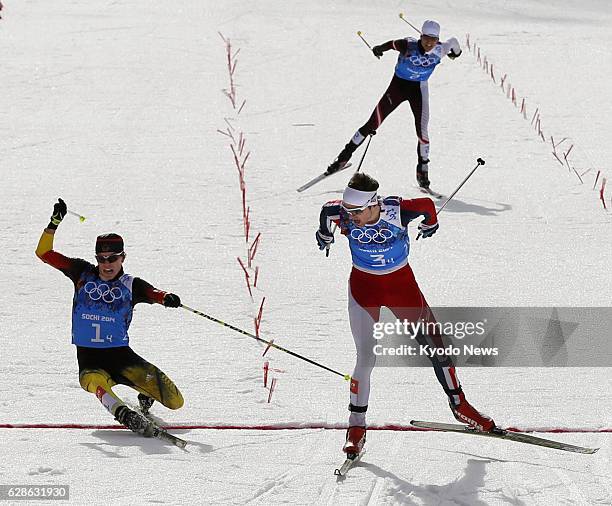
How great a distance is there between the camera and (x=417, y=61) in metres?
11.0

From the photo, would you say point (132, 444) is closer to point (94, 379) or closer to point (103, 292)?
point (94, 379)

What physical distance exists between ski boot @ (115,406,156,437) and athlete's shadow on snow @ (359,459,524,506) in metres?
1.39

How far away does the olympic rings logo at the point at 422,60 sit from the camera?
36.0 ft

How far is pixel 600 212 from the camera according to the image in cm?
1129

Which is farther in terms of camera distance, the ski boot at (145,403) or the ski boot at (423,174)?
the ski boot at (423,174)

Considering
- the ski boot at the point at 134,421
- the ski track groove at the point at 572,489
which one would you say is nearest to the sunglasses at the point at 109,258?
the ski boot at the point at 134,421

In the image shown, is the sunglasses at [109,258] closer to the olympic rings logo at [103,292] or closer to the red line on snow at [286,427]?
the olympic rings logo at [103,292]

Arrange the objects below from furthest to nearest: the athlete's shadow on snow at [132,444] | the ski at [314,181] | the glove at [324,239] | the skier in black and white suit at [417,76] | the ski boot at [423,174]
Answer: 1. the ski at [314,181]
2. the ski boot at [423,174]
3. the skier in black and white suit at [417,76]
4. the glove at [324,239]
5. the athlete's shadow on snow at [132,444]

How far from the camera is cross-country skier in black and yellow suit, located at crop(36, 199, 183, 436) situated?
6273 millimetres

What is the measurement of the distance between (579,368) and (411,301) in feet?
7.16

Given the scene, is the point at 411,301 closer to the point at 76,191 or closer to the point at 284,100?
the point at 76,191

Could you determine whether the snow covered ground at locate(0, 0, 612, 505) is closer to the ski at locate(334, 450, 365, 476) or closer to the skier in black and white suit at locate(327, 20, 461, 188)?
the ski at locate(334, 450, 365, 476)

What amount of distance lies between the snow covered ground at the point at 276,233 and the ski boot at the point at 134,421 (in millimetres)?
84

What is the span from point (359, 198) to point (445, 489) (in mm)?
1782
